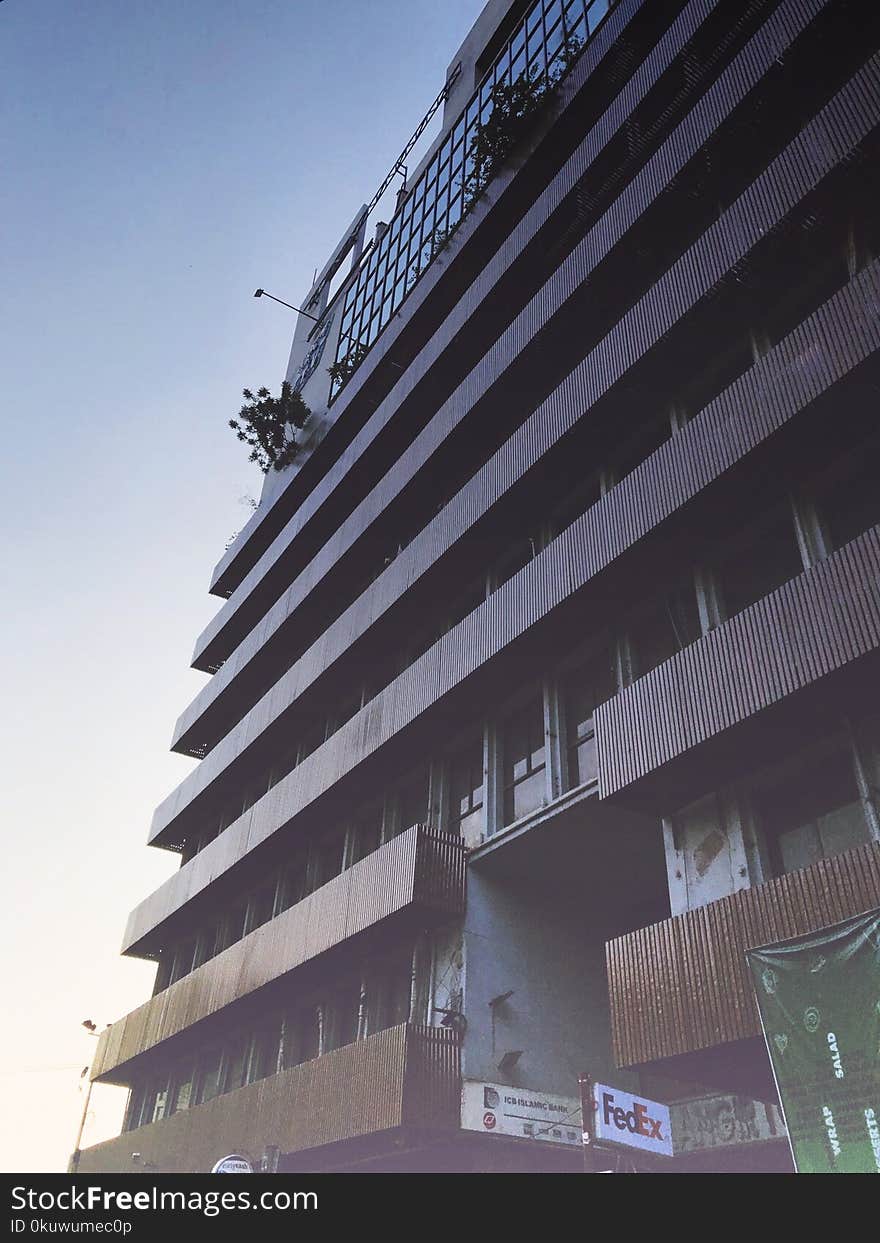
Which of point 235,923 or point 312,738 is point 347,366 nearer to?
point 312,738

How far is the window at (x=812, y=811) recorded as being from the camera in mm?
14023

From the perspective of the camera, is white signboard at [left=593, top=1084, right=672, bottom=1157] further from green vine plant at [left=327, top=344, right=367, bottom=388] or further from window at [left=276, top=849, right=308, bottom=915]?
green vine plant at [left=327, top=344, right=367, bottom=388]

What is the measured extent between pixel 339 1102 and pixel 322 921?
4650 mm

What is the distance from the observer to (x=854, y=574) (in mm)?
13930

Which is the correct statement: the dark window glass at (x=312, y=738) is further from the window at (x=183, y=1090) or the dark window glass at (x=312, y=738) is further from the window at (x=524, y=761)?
the window at (x=524, y=761)

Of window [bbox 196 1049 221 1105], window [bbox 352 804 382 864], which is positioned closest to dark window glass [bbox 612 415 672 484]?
window [bbox 352 804 382 864]

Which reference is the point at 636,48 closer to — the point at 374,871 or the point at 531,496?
the point at 531,496

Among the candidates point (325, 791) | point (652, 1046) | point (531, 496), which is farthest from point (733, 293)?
point (325, 791)

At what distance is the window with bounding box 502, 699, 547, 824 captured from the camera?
2056 centimetres

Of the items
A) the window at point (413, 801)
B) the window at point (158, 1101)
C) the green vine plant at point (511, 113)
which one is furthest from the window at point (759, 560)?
the window at point (158, 1101)

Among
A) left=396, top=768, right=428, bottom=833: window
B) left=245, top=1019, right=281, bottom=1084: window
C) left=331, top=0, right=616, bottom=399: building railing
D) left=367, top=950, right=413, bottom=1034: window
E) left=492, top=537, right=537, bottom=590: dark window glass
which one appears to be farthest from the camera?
left=331, top=0, right=616, bottom=399: building railing

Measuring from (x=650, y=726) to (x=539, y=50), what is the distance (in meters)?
26.3

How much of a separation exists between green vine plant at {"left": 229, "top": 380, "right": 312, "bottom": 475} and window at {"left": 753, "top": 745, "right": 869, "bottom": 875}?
29.0m

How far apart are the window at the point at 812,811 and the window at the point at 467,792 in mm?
7675
